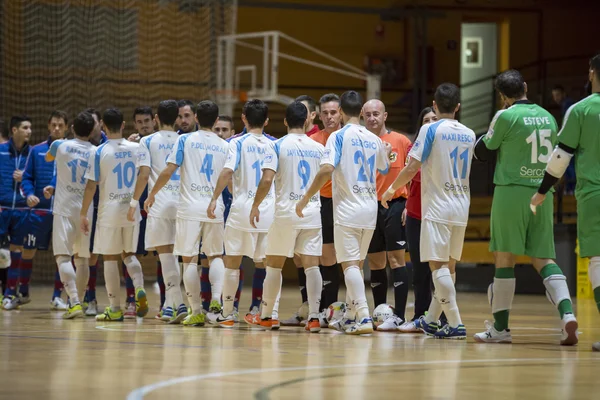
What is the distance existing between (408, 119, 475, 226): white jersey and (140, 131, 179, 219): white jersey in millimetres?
2758

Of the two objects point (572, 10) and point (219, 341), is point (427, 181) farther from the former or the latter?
point (572, 10)

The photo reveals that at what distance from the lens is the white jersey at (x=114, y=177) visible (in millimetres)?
9555

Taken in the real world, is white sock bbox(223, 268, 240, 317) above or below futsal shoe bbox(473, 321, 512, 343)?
above

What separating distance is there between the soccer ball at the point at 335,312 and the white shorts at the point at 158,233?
1.66 meters

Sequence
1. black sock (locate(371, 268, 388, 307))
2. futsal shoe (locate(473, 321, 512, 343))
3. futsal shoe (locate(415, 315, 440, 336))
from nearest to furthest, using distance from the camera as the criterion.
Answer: futsal shoe (locate(473, 321, 512, 343)) → futsal shoe (locate(415, 315, 440, 336)) → black sock (locate(371, 268, 388, 307))

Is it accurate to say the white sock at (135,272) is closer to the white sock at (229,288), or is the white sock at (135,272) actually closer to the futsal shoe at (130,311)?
the futsal shoe at (130,311)

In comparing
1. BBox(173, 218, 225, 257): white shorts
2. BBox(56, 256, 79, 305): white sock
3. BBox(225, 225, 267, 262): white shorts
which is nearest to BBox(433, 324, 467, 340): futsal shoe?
BBox(225, 225, 267, 262): white shorts

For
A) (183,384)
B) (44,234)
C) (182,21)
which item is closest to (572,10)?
(182,21)

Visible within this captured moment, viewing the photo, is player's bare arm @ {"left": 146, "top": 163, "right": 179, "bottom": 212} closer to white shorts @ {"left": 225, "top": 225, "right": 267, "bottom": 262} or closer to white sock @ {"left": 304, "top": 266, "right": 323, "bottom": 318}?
white shorts @ {"left": 225, "top": 225, "right": 267, "bottom": 262}

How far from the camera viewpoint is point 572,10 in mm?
24172

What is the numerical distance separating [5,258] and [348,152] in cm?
597

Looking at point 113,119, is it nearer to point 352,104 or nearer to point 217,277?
point 217,277

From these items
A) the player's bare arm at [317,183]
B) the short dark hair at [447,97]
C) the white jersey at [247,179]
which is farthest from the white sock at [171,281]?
the short dark hair at [447,97]

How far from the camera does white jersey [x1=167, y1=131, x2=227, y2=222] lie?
29.3 feet
